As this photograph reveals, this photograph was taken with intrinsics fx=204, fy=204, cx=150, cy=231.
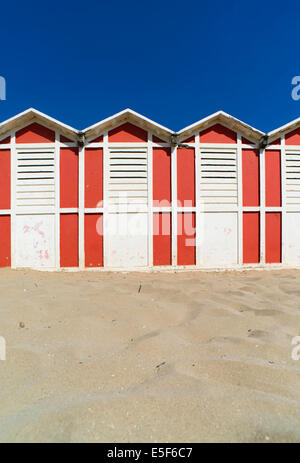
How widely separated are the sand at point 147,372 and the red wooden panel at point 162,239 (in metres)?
3.13

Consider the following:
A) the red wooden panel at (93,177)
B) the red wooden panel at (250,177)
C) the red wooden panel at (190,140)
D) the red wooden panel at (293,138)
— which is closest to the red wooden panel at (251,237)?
the red wooden panel at (250,177)

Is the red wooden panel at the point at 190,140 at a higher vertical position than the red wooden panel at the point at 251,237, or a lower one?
higher

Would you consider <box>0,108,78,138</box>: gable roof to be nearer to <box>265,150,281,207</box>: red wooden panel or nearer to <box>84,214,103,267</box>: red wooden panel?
<box>84,214,103,267</box>: red wooden panel

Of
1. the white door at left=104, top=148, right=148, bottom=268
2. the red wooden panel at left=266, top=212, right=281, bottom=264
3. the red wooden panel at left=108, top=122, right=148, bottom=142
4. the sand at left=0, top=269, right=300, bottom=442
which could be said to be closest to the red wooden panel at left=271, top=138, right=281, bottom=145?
the red wooden panel at left=266, top=212, right=281, bottom=264

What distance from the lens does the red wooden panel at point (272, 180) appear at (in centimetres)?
598

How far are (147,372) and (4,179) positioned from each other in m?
6.25

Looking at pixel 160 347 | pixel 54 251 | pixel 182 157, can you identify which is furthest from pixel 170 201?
pixel 160 347

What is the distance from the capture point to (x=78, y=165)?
5637 millimetres

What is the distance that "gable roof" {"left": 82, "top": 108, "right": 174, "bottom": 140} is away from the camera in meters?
5.53

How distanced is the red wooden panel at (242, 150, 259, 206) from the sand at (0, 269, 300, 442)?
402cm

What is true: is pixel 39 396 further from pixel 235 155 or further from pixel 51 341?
pixel 235 155

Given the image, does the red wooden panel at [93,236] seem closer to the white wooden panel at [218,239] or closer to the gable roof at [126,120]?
the gable roof at [126,120]

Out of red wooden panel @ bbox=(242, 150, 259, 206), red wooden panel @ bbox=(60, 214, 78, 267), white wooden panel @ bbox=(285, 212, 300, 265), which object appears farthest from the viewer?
white wooden panel @ bbox=(285, 212, 300, 265)
